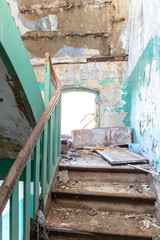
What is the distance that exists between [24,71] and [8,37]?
1.05 ft

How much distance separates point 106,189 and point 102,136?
6.00ft

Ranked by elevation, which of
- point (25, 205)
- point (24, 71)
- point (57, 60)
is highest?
point (57, 60)

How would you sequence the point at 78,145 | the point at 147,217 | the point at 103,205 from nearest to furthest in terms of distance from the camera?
the point at 147,217 < the point at 103,205 < the point at 78,145

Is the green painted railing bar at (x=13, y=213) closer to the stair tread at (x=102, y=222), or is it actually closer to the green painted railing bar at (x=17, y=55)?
the stair tread at (x=102, y=222)

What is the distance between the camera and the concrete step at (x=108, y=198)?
175cm

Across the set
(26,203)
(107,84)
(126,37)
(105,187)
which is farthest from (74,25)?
(26,203)

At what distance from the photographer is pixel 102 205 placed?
182cm

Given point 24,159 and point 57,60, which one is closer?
point 24,159

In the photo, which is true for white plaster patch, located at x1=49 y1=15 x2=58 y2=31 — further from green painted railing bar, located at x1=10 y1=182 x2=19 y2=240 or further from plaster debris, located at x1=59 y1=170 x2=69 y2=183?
green painted railing bar, located at x1=10 y1=182 x2=19 y2=240

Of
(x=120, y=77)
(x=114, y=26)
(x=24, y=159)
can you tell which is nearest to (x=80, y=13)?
(x=114, y=26)

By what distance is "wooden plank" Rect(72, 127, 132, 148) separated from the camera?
12.0 feet

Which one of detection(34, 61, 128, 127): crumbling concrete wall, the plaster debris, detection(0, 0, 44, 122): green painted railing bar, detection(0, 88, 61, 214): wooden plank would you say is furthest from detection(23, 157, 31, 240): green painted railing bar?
detection(34, 61, 128, 127): crumbling concrete wall

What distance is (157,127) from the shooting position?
2035 mm

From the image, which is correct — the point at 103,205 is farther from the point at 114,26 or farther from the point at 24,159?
the point at 114,26
